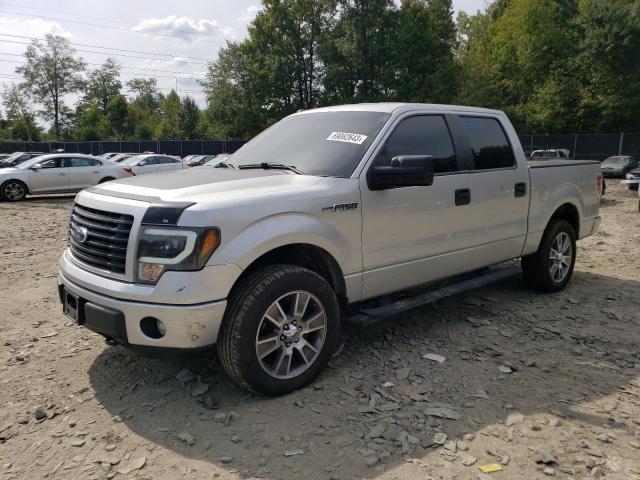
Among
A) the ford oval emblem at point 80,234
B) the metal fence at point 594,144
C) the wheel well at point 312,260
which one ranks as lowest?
the wheel well at point 312,260

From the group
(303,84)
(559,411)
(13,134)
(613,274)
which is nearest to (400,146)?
(559,411)

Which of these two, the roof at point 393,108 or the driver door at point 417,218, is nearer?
the driver door at point 417,218

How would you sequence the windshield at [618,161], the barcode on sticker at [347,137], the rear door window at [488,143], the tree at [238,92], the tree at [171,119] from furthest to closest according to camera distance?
the tree at [171,119] → the tree at [238,92] → the windshield at [618,161] → the rear door window at [488,143] → the barcode on sticker at [347,137]

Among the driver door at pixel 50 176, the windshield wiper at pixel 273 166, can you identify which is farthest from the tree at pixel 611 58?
the windshield wiper at pixel 273 166

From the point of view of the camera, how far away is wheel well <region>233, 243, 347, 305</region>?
3.55 meters

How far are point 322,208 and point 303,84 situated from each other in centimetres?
4691

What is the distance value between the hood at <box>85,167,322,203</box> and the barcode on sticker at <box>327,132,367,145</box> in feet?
1.54

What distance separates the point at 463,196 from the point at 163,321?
8.78ft

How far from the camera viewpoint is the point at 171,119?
7106 centimetres

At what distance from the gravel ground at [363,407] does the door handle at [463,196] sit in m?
1.14

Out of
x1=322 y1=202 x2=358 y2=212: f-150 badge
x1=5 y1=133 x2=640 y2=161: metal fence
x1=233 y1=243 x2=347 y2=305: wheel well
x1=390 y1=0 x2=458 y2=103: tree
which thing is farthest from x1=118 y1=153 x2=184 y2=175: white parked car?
x1=390 y1=0 x2=458 y2=103: tree

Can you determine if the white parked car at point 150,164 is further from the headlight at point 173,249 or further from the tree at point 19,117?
the tree at point 19,117

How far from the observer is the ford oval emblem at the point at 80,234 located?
3381 mm

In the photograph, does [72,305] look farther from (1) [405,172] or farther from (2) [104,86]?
(2) [104,86]
